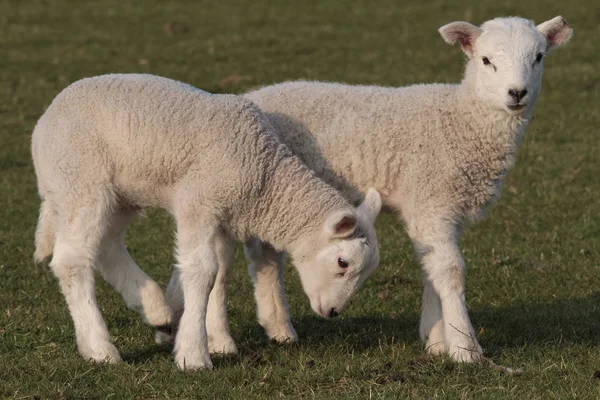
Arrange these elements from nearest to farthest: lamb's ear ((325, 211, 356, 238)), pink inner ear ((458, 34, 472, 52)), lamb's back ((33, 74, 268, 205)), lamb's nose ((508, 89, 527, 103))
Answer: lamb's ear ((325, 211, 356, 238)) < lamb's back ((33, 74, 268, 205)) < lamb's nose ((508, 89, 527, 103)) < pink inner ear ((458, 34, 472, 52))

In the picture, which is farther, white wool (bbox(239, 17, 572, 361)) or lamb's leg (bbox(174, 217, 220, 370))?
white wool (bbox(239, 17, 572, 361))

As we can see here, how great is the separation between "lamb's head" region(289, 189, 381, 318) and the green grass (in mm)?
423

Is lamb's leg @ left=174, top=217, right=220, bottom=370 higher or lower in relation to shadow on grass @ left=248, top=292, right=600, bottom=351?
higher

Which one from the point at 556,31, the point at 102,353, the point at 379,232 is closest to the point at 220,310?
the point at 102,353

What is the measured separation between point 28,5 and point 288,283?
670 inches

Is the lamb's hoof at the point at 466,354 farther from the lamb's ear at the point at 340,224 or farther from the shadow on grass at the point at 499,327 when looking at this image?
the lamb's ear at the point at 340,224

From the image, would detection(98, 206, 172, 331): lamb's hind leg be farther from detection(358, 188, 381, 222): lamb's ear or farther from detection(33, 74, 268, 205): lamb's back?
detection(358, 188, 381, 222): lamb's ear

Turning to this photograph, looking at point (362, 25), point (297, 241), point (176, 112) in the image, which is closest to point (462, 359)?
point (297, 241)

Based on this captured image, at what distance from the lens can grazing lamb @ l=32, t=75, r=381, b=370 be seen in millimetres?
7199

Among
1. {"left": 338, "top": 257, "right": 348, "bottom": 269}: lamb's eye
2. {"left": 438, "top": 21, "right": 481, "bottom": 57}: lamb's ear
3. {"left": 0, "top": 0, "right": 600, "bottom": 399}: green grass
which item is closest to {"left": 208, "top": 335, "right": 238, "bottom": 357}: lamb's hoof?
{"left": 0, "top": 0, "right": 600, "bottom": 399}: green grass

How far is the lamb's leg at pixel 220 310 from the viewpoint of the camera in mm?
7664

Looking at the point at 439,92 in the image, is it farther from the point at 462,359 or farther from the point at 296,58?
the point at 296,58

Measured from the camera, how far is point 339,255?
23.6 ft

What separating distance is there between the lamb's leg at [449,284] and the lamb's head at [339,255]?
1.55 ft
